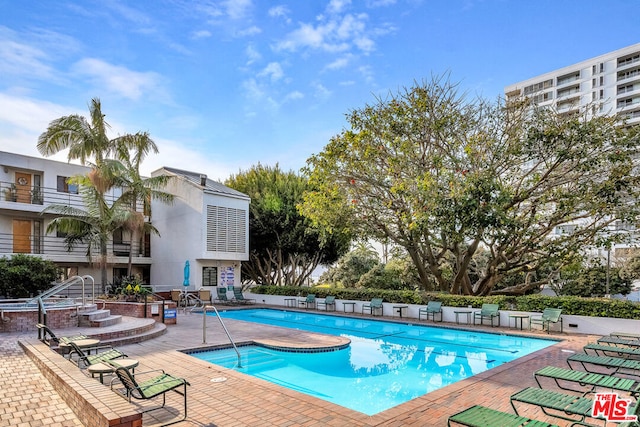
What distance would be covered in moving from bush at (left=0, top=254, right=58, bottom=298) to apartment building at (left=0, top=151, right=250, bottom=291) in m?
2.34

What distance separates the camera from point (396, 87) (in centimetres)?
1667

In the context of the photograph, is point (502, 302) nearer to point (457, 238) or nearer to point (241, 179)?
point (457, 238)

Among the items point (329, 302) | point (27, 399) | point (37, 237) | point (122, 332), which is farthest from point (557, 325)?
point (37, 237)

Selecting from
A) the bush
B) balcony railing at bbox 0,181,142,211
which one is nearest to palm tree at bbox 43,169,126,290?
balcony railing at bbox 0,181,142,211

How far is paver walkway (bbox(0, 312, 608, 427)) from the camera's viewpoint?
520cm

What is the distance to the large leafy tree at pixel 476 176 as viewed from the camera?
1420cm

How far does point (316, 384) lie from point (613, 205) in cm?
1196

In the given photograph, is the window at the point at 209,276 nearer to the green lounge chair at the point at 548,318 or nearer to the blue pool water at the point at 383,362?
the blue pool water at the point at 383,362

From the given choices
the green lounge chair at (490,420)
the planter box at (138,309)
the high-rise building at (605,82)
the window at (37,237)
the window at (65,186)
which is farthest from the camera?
the high-rise building at (605,82)

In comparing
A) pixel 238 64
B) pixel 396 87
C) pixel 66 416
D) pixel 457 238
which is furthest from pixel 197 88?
pixel 66 416

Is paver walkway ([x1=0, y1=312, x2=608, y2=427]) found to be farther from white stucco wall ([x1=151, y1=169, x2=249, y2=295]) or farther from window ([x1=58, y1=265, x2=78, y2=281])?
window ([x1=58, y1=265, x2=78, y2=281])

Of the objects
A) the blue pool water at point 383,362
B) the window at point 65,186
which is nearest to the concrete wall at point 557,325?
the blue pool water at point 383,362

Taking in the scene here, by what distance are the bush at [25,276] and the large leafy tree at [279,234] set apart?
1108 cm

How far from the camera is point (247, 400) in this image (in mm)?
6008
